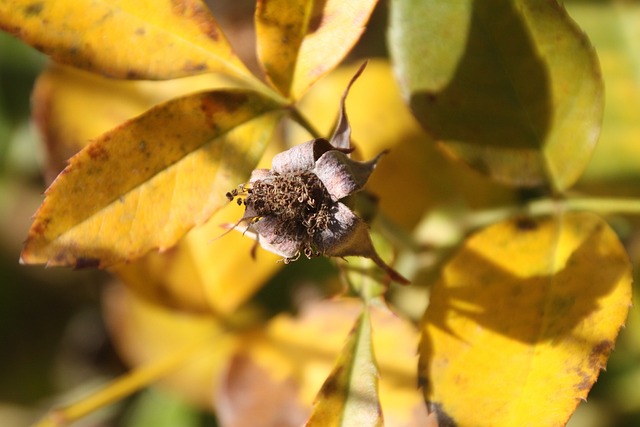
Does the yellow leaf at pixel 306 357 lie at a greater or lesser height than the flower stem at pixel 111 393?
lesser

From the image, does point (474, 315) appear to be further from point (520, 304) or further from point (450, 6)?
point (450, 6)

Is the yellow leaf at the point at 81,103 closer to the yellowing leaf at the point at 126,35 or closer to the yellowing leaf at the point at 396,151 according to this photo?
the yellowing leaf at the point at 396,151

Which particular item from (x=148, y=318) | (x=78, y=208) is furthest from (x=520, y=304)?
(x=148, y=318)

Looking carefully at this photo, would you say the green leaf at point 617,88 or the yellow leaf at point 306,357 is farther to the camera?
the green leaf at point 617,88

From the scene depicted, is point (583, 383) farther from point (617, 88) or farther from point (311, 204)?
point (617, 88)

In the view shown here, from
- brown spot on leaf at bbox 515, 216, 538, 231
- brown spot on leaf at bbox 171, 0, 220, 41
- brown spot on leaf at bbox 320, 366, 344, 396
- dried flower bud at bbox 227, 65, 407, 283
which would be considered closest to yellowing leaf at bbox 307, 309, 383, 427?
brown spot on leaf at bbox 320, 366, 344, 396

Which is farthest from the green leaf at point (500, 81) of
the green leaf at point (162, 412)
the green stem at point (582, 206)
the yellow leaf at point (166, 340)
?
the green leaf at point (162, 412)

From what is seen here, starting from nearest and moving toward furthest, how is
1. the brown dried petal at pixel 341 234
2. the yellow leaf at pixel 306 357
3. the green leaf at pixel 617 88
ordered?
the brown dried petal at pixel 341 234
the yellow leaf at pixel 306 357
the green leaf at pixel 617 88
